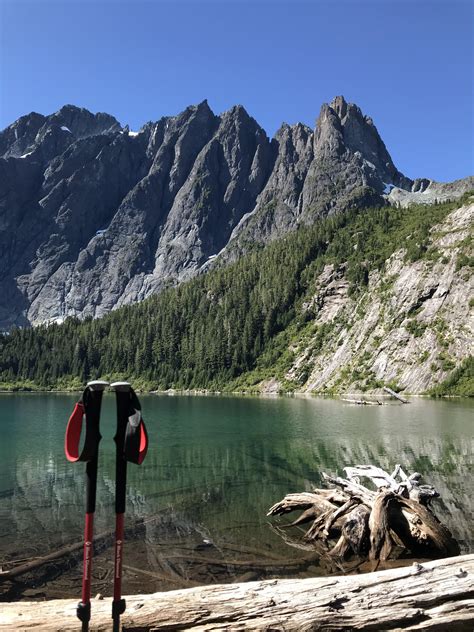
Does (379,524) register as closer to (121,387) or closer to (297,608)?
(297,608)

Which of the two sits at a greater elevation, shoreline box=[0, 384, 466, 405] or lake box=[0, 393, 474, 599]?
shoreline box=[0, 384, 466, 405]

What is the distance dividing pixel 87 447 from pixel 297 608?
517 cm

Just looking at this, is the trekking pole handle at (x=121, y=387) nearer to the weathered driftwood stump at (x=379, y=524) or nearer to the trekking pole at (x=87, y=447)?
the trekking pole at (x=87, y=447)

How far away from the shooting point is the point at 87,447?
8.04m

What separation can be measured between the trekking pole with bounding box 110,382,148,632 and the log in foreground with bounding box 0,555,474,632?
1461 millimetres

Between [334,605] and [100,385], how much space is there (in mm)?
6213

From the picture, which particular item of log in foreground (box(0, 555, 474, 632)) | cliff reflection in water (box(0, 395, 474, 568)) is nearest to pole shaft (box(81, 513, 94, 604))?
log in foreground (box(0, 555, 474, 632))

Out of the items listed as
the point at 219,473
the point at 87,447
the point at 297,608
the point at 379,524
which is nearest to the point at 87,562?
the point at 87,447

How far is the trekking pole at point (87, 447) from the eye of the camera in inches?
309

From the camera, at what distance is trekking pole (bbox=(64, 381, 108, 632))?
7.85m

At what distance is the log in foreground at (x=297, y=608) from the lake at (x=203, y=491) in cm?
531

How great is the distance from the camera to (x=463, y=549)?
17.0m

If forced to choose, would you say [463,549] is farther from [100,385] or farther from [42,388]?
[42,388]

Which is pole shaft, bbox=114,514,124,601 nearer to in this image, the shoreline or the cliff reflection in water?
the cliff reflection in water
